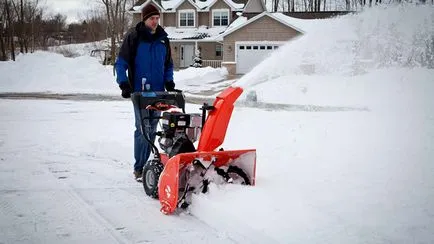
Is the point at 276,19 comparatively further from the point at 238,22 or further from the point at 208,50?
the point at 208,50

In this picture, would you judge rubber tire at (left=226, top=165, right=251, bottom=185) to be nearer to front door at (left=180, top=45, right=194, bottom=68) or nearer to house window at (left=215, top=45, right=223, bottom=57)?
house window at (left=215, top=45, right=223, bottom=57)

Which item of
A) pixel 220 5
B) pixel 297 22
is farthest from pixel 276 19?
pixel 220 5

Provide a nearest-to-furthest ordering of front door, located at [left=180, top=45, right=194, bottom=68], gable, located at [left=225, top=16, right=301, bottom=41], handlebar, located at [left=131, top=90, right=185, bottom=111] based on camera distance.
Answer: handlebar, located at [left=131, top=90, right=185, bottom=111], gable, located at [left=225, top=16, right=301, bottom=41], front door, located at [left=180, top=45, right=194, bottom=68]

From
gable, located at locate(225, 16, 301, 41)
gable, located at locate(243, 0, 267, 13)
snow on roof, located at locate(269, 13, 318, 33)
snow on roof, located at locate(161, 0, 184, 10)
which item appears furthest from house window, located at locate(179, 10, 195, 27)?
snow on roof, located at locate(269, 13, 318, 33)

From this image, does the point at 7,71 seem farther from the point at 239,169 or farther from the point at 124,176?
the point at 239,169

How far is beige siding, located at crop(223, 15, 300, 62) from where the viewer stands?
31031 millimetres

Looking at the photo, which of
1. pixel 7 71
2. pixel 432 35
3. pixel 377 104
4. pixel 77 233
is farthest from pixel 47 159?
pixel 7 71

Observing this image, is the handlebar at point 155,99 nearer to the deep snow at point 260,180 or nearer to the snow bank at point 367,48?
the deep snow at point 260,180

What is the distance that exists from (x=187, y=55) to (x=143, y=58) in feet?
114

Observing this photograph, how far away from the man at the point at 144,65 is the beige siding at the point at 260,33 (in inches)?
1040

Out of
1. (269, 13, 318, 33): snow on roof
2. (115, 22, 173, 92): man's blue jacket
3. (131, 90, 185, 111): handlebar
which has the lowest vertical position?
(131, 90, 185, 111): handlebar

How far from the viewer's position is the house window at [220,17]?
3803 cm

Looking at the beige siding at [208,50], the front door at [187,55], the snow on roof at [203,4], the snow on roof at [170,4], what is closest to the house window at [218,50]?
the beige siding at [208,50]

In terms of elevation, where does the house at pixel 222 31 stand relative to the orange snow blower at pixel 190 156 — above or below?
above
